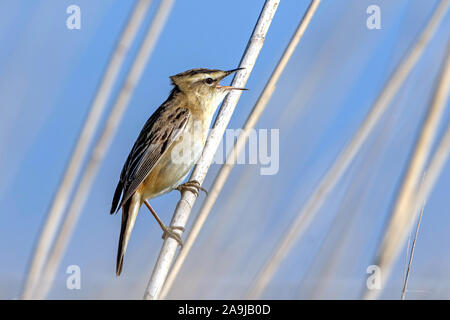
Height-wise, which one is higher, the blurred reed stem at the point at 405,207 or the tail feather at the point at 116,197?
the tail feather at the point at 116,197

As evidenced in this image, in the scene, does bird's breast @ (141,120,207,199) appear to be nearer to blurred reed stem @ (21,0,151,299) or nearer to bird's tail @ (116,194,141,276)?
bird's tail @ (116,194,141,276)

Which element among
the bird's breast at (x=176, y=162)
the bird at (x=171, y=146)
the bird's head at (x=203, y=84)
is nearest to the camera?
the bird at (x=171, y=146)

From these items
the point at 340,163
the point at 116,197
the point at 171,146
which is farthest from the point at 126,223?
the point at 340,163

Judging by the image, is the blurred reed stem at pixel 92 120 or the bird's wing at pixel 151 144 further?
the bird's wing at pixel 151 144

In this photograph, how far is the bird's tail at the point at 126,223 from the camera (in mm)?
2936

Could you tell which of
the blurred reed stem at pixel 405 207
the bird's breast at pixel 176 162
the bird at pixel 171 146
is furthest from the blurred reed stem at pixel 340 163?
the bird's breast at pixel 176 162

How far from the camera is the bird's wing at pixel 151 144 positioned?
318 centimetres

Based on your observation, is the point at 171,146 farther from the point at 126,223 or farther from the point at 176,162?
the point at 126,223

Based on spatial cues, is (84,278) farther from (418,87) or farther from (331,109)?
(418,87)

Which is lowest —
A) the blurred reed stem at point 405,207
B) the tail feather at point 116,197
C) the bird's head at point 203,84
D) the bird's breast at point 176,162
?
the blurred reed stem at point 405,207

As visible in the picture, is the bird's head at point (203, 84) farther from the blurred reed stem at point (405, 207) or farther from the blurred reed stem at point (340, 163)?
the blurred reed stem at point (405, 207)

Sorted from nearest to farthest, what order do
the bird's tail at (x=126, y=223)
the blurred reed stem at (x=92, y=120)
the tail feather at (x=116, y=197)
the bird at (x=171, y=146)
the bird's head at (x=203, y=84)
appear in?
1. the blurred reed stem at (x=92, y=120)
2. the bird's tail at (x=126, y=223)
3. the tail feather at (x=116, y=197)
4. the bird at (x=171, y=146)
5. the bird's head at (x=203, y=84)

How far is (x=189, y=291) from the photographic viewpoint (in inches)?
123
